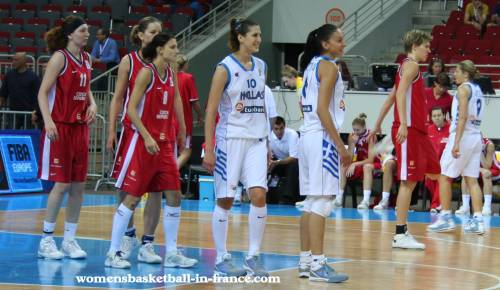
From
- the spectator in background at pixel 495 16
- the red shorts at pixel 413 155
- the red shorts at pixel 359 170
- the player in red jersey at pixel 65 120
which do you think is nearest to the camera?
the player in red jersey at pixel 65 120

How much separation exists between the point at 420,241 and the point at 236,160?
4.15m

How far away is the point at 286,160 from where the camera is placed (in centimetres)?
1752

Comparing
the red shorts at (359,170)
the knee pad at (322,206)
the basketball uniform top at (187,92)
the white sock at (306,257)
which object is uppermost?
the basketball uniform top at (187,92)

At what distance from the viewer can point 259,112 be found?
8680 millimetres

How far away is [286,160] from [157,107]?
8.62 metres

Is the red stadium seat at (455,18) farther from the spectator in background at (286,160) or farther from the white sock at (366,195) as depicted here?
the white sock at (366,195)

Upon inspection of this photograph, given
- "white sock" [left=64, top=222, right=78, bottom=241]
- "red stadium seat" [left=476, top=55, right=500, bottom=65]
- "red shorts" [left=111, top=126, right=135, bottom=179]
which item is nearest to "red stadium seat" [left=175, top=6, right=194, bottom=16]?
"red stadium seat" [left=476, top=55, right=500, bottom=65]

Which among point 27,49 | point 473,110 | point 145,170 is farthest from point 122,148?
point 27,49

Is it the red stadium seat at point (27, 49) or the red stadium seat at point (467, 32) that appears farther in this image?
the red stadium seat at point (27, 49)

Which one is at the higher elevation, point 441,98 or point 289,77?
point 289,77

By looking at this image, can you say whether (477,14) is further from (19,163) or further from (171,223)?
(171,223)

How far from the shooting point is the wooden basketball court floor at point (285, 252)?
8453 mm

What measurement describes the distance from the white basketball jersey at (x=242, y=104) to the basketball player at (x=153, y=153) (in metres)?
0.61

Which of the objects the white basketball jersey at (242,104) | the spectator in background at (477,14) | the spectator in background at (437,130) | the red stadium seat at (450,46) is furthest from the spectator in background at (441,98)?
the white basketball jersey at (242,104)
